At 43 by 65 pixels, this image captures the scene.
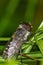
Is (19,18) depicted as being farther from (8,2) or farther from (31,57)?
(31,57)

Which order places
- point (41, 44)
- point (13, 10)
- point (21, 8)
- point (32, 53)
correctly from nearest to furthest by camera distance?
point (41, 44) → point (32, 53) → point (13, 10) → point (21, 8)

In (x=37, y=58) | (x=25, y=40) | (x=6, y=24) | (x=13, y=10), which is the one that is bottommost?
(x=37, y=58)

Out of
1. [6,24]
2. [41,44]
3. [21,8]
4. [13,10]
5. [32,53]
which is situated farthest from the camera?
[21,8]

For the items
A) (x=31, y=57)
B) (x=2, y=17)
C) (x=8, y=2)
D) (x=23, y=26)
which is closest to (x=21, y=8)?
(x=8, y=2)

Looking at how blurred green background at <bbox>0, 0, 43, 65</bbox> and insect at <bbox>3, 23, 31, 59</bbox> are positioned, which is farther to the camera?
blurred green background at <bbox>0, 0, 43, 65</bbox>

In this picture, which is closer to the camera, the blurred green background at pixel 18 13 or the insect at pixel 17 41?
the insect at pixel 17 41

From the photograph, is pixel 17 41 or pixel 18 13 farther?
pixel 18 13

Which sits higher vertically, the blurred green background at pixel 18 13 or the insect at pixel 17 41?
the blurred green background at pixel 18 13

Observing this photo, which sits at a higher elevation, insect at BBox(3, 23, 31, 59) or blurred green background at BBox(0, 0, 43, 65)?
blurred green background at BBox(0, 0, 43, 65)
